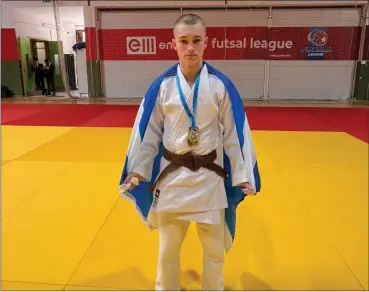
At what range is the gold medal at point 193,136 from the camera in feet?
6.30

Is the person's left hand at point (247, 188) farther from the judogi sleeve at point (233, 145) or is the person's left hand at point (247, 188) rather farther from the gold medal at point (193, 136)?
the gold medal at point (193, 136)

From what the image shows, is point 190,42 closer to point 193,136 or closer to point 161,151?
point 193,136

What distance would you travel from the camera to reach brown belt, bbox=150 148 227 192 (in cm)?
196

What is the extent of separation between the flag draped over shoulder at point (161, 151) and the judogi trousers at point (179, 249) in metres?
0.16

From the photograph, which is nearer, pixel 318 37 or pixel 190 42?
pixel 190 42

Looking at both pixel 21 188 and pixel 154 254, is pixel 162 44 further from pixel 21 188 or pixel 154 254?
pixel 154 254

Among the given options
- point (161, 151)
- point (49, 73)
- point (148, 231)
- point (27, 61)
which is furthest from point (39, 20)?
point (161, 151)

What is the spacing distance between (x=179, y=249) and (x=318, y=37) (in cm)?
1347

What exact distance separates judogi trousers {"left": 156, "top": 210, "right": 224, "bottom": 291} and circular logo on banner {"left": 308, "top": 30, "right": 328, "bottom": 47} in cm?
1321

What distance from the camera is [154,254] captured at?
9.36 ft

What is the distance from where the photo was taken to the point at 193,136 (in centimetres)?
192

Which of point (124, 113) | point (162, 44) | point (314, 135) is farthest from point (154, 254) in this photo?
point (162, 44)

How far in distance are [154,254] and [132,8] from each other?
1287cm

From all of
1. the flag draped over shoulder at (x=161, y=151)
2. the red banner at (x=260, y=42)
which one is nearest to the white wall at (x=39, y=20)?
the red banner at (x=260, y=42)
